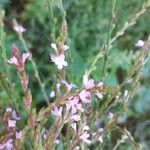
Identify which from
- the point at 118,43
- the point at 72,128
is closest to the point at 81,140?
the point at 72,128

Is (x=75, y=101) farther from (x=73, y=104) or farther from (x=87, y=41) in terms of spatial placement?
(x=87, y=41)

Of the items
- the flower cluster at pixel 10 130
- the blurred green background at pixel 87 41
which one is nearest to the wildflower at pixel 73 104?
the flower cluster at pixel 10 130

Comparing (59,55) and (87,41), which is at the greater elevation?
(87,41)

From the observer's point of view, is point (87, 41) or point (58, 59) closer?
point (58, 59)

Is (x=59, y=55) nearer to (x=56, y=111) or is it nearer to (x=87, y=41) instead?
(x=56, y=111)

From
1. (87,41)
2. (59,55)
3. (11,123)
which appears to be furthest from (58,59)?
(87,41)

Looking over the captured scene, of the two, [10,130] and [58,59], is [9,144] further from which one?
[58,59]

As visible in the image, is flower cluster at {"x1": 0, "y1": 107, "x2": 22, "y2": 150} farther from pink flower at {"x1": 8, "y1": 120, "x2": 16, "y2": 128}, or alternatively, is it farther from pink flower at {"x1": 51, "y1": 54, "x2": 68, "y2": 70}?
pink flower at {"x1": 51, "y1": 54, "x2": 68, "y2": 70}

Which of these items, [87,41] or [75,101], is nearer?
[75,101]

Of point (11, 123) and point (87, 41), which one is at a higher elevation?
point (87, 41)
